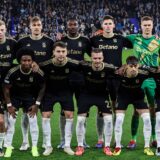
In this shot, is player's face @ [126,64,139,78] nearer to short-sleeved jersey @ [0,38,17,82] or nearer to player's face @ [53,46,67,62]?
player's face @ [53,46,67,62]

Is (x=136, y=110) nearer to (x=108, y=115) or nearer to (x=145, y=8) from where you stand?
(x=108, y=115)

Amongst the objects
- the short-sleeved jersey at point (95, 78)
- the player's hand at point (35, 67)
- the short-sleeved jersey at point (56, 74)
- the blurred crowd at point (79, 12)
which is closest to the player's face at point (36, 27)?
the short-sleeved jersey at point (56, 74)

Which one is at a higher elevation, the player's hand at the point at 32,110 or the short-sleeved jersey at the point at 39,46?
the short-sleeved jersey at the point at 39,46

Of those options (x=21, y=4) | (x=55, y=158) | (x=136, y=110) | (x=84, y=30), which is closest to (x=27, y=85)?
(x=55, y=158)

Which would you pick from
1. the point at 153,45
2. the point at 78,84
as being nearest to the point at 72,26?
the point at 78,84

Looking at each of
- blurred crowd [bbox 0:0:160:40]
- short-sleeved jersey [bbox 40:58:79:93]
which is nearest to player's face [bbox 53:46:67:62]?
short-sleeved jersey [bbox 40:58:79:93]

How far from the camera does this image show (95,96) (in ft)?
27.3

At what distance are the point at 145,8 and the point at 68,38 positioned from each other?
32.1 meters

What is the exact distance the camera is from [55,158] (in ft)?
25.7

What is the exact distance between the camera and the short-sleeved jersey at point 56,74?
818 centimetres

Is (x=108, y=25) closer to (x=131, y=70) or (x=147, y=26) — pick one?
(x=147, y=26)

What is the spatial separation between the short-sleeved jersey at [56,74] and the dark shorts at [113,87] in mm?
679

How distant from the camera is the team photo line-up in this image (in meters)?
8.02

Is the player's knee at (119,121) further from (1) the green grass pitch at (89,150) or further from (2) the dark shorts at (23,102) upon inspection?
(2) the dark shorts at (23,102)
